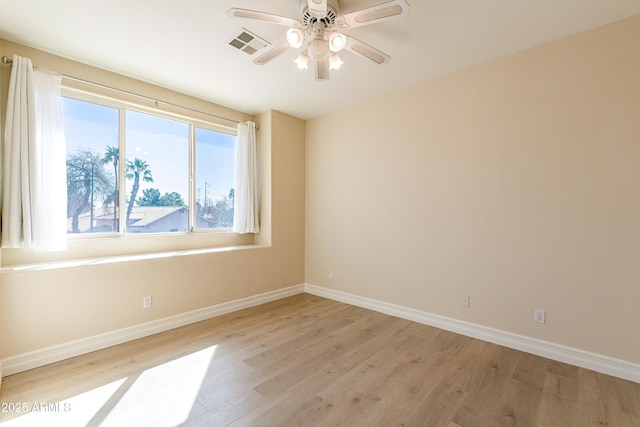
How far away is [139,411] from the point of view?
70.0 inches

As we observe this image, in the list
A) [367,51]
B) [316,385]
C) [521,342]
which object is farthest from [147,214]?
[521,342]

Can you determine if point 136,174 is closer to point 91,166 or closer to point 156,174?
point 156,174

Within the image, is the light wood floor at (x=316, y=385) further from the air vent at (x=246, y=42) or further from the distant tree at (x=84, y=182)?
the air vent at (x=246, y=42)

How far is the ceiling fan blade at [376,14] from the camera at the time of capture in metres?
1.57

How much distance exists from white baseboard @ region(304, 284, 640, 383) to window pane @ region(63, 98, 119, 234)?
10.7ft

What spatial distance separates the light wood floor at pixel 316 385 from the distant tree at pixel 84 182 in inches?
57.2

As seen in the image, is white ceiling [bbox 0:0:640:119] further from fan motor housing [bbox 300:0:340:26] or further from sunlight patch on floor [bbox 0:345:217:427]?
sunlight patch on floor [bbox 0:345:217:427]

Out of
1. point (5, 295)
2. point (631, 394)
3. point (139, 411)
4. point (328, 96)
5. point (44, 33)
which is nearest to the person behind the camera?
point (139, 411)

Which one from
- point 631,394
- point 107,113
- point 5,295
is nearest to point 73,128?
point 107,113

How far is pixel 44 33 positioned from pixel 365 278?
4094mm

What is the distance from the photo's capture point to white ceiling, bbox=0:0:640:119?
2.03 meters

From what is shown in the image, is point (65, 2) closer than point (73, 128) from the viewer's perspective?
Yes

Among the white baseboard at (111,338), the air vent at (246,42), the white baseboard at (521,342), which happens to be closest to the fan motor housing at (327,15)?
the air vent at (246,42)

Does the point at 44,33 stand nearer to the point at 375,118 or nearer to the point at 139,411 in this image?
the point at 139,411
